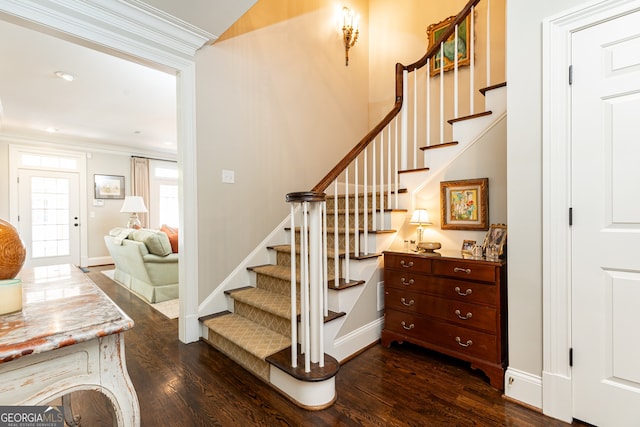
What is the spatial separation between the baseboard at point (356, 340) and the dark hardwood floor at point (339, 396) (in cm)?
7

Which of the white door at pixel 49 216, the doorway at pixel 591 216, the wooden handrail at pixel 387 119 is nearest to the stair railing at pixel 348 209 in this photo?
the wooden handrail at pixel 387 119

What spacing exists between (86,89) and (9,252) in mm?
4127

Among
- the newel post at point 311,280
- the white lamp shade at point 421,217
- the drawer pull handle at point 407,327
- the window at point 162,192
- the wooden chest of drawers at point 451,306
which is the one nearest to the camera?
the newel post at point 311,280

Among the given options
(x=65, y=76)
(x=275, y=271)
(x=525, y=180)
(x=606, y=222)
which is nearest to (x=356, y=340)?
(x=275, y=271)

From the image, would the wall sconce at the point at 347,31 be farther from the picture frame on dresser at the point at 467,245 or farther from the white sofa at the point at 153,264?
the white sofa at the point at 153,264

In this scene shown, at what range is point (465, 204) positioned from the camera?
7.83 ft

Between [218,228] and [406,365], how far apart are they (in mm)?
1875

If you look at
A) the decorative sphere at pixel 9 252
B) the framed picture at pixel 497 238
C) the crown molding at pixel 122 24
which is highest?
the crown molding at pixel 122 24

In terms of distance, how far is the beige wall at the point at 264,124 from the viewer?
2.64 m

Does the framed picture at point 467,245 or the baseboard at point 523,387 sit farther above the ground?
the framed picture at point 467,245

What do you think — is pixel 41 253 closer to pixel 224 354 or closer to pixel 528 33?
pixel 224 354

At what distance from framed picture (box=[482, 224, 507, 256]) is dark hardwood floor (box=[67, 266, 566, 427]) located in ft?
2.72

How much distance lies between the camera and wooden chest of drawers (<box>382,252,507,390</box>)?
185 cm

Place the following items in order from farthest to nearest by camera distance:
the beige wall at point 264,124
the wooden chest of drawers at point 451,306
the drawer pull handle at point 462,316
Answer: the beige wall at point 264,124, the drawer pull handle at point 462,316, the wooden chest of drawers at point 451,306
